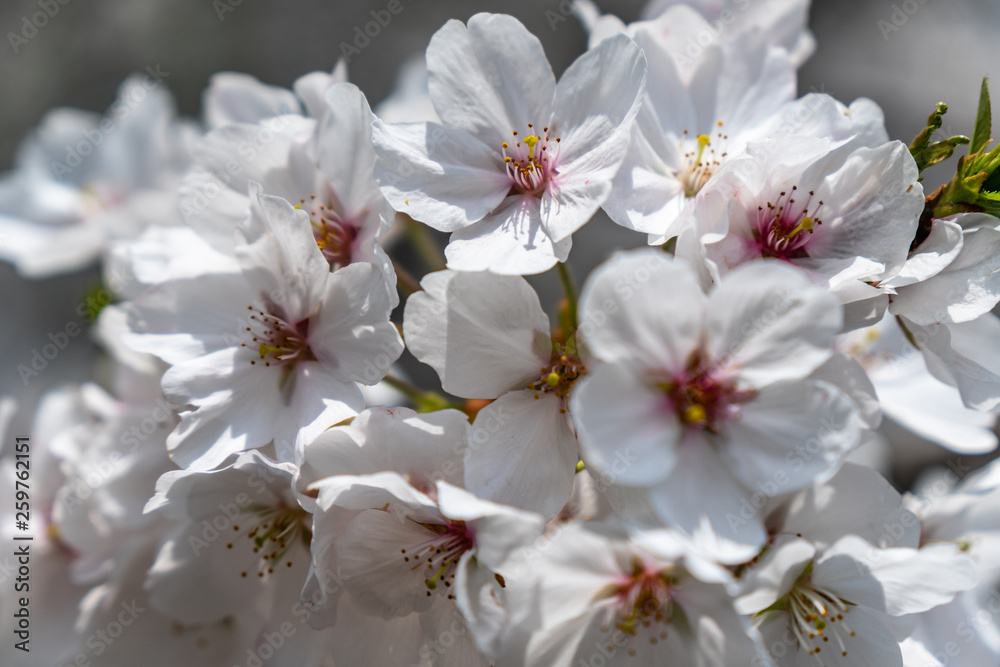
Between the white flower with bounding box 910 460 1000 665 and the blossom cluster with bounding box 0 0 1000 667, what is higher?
the blossom cluster with bounding box 0 0 1000 667

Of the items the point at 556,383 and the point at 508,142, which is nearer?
the point at 556,383

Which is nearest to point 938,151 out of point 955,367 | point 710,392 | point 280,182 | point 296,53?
point 955,367

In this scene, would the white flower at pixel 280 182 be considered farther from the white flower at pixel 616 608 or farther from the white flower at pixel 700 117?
the white flower at pixel 616 608

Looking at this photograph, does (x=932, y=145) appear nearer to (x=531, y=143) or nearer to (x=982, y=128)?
(x=982, y=128)

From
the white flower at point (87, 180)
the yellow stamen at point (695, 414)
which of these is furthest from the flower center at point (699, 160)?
the white flower at point (87, 180)

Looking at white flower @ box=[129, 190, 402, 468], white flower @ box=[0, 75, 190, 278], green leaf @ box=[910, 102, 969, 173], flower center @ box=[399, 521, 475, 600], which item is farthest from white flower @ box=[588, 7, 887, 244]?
white flower @ box=[0, 75, 190, 278]

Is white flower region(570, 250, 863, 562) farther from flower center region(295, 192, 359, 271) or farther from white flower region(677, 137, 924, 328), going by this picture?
flower center region(295, 192, 359, 271)
